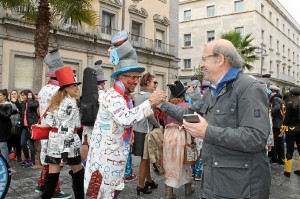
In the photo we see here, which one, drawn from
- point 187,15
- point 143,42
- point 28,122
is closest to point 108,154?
point 28,122

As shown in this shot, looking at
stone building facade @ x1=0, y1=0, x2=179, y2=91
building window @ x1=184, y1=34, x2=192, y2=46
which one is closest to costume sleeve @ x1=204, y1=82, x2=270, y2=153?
stone building facade @ x1=0, y1=0, x2=179, y2=91

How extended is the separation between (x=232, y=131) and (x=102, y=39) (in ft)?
58.5

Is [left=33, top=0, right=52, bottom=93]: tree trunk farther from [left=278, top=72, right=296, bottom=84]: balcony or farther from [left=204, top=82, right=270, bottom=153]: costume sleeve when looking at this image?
[left=278, top=72, right=296, bottom=84]: balcony

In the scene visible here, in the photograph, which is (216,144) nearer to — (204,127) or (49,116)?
(204,127)

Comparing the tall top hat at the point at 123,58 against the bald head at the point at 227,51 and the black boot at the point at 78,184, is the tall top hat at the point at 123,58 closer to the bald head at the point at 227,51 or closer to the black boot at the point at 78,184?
the bald head at the point at 227,51

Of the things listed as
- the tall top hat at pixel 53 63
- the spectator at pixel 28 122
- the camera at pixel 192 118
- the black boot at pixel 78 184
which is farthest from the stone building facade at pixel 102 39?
the camera at pixel 192 118

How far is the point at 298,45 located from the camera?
2222 inches

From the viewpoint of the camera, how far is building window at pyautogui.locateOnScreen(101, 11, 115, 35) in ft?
65.2

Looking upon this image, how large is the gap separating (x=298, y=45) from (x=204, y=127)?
2425 inches

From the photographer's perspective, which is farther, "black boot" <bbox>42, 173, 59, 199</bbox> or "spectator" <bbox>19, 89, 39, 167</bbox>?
"spectator" <bbox>19, 89, 39, 167</bbox>

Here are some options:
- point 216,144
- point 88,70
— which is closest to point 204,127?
point 216,144

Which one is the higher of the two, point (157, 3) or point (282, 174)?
point (157, 3)

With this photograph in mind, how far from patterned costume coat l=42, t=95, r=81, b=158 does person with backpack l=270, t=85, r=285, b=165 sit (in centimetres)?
593

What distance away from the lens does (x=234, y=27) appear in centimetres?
3756
